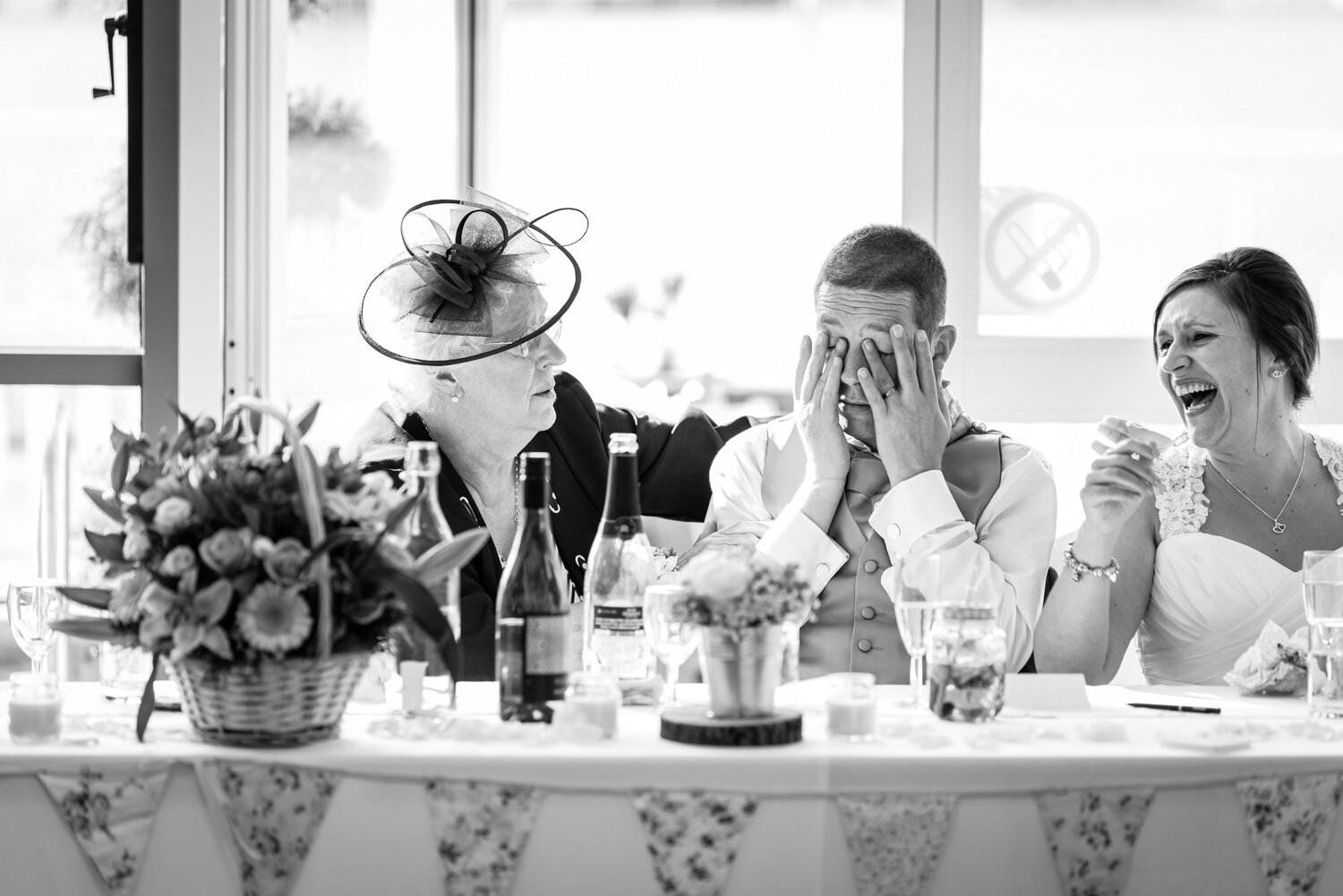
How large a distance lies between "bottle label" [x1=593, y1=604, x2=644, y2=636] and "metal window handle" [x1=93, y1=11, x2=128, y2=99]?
214 centimetres

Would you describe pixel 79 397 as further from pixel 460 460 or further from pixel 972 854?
pixel 972 854

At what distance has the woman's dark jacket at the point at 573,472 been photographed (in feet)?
6.83

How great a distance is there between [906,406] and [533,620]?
2.82 feet

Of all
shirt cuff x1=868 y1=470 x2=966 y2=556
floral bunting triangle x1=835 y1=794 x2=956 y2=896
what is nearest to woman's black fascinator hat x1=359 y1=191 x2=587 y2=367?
shirt cuff x1=868 y1=470 x2=966 y2=556

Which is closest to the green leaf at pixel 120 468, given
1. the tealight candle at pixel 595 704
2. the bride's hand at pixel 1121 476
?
the tealight candle at pixel 595 704

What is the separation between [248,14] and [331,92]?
0.38m

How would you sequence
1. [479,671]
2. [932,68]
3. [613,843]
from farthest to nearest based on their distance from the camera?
[932,68] < [479,671] < [613,843]

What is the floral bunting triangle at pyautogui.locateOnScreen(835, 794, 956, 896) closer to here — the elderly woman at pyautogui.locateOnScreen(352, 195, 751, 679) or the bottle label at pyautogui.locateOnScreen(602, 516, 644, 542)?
the bottle label at pyautogui.locateOnScreen(602, 516, 644, 542)

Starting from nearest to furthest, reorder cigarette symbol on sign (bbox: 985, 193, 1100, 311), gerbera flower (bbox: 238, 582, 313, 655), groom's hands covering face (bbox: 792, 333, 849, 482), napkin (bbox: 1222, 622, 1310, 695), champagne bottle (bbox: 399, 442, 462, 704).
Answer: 1. gerbera flower (bbox: 238, 582, 313, 655)
2. champagne bottle (bbox: 399, 442, 462, 704)
3. napkin (bbox: 1222, 622, 1310, 695)
4. groom's hands covering face (bbox: 792, 333, 849, 482)
5. cigarette symbol on sign (bbox: 985, 193, 1100, 311)

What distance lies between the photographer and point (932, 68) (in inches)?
131

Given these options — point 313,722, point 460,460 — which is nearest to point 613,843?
point 313,722

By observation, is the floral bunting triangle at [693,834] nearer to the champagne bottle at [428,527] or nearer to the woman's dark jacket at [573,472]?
the champagne bottle at [428,527]

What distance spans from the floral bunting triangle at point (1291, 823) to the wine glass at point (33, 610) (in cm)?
130

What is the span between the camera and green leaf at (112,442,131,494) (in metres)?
1.30
